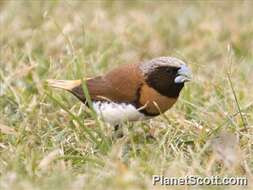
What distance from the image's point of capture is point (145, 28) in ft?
24.0

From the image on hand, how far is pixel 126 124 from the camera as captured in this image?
5.04 m

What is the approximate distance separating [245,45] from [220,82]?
63.9 inches

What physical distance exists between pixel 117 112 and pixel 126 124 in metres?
0.14

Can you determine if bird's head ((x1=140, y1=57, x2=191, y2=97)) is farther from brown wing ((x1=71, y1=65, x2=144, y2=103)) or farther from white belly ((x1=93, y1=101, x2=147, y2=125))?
white belly ((x1=93, y1=101, x2=147, y2=125))

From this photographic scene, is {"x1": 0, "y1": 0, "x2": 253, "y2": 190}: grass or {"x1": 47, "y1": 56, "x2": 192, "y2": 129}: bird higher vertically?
{"x1": 47, "y1": 56, "x2": 192, "y2": 129}: bird

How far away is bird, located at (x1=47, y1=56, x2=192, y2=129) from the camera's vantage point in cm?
490

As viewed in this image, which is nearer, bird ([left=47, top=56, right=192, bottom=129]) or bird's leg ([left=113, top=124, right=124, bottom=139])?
bird ([left=47, top=56, right=192, bottom=129])

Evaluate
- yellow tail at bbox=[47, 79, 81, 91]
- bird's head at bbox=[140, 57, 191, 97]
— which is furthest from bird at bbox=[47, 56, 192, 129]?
yellow tail at bbox=[47, 79, 81, 91]

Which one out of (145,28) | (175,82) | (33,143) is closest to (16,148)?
(33,143)

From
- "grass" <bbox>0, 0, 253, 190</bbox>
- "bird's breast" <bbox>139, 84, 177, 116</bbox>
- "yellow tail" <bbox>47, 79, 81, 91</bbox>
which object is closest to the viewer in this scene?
"grass" <bbox>0, 0, 253, 190</bbox>

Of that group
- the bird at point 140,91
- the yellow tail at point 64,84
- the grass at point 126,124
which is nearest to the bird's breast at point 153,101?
the bird at point 140,91

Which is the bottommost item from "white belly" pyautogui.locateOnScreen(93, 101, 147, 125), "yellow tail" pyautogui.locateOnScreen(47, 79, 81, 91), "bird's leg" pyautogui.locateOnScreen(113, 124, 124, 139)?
"bird's leg" pyautogui.locateOnScreen(113, 124, 124, 139)

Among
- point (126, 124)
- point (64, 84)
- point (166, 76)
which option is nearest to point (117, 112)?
point (126, 124)

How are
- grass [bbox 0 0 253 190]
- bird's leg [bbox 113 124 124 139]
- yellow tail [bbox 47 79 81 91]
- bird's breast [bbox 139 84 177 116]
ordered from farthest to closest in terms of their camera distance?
yellow tail [bbox 47 79 81 91]
bird's leg [bbox 113 124 124 139]
bird's breast [bbox 139 84 177 116]
grass [bbox 0 0 253 190]
